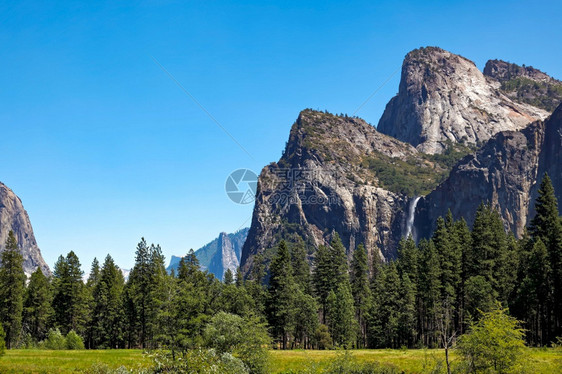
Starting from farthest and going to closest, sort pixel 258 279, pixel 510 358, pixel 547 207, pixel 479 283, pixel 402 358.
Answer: pixel 258 279 < pixel 547 207 < pixel 479 283 < pixel 402 358 < pixel 510 358

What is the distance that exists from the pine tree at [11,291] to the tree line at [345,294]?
15cm

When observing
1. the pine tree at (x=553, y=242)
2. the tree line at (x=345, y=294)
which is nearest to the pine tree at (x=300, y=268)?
the tree line at (x=345, y=294)

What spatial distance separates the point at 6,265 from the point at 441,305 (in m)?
62.6

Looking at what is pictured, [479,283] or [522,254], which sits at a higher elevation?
[522,254]

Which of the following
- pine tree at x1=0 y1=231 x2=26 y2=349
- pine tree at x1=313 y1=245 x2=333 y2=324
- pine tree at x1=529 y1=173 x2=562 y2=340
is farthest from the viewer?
pine tree at x1=313 y1=245 x2=333 y2=324

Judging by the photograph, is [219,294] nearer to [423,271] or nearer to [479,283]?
[423,271]

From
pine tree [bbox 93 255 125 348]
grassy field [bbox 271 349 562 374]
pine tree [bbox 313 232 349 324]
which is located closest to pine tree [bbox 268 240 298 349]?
pine tree [bbox 313 232 349 324]

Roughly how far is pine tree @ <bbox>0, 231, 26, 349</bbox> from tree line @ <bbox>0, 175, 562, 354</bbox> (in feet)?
0.48

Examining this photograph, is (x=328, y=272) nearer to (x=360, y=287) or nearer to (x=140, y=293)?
(x=360, y=287)

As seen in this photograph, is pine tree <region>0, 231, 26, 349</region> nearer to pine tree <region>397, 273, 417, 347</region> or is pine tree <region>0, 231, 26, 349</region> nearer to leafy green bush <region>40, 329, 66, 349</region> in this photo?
leafy green bush <region>40, 329, 66, 349</region>

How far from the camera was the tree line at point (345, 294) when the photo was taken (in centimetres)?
6806

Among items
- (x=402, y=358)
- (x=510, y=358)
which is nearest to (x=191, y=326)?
(x=402, y=358)

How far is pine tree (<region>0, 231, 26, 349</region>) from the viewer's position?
7288 cm

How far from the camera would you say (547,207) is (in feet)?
238
